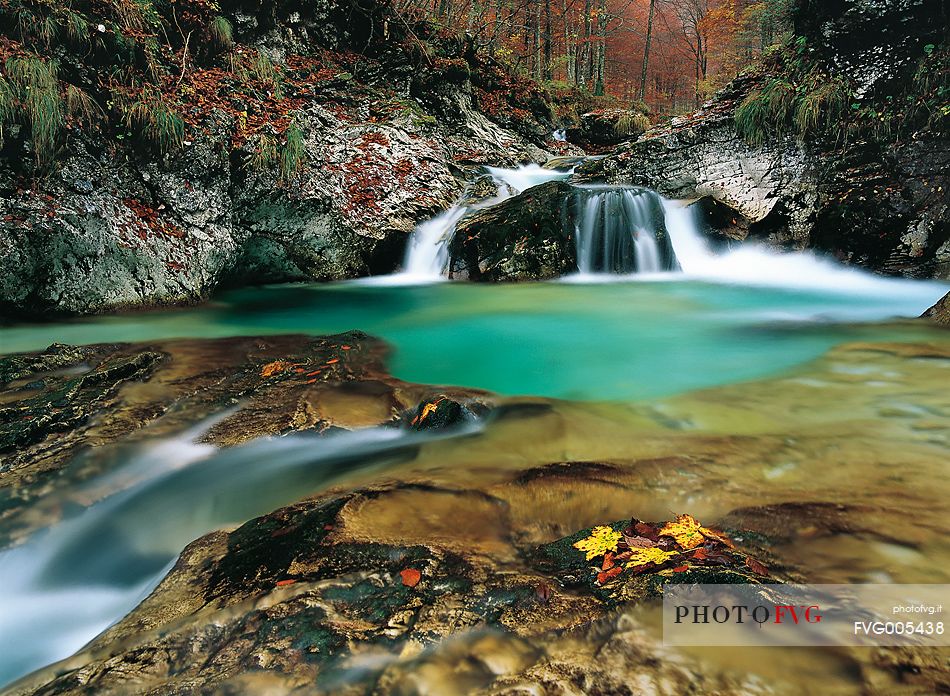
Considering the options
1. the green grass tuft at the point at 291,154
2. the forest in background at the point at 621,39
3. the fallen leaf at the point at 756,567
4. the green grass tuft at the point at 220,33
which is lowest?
the fallen leaf at the point at 756,567

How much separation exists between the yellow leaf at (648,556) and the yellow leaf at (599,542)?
0.08 metres

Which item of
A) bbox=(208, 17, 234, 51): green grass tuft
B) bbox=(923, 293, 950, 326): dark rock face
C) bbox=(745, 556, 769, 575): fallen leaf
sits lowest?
bbox=(745, 556, 769, 575): fallen leaf

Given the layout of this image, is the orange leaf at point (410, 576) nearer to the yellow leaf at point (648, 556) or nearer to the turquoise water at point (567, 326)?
the yellow leaf at point (648, 556)

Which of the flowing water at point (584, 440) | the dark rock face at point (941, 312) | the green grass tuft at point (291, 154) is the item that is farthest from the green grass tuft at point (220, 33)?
the dark rock face at point (941, 312)

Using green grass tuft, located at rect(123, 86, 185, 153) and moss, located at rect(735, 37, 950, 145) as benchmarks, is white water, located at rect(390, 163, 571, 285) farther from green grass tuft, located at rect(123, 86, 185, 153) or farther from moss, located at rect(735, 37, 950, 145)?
moss, located at rect(735, 37, 950, 145)

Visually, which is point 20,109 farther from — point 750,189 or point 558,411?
point 750,189

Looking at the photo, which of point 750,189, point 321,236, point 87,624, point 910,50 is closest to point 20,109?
point 321,236

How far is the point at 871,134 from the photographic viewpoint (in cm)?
816

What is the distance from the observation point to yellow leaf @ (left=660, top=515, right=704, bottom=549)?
5.41ft

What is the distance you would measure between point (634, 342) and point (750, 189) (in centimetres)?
578

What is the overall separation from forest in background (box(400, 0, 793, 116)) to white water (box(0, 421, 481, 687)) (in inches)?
452

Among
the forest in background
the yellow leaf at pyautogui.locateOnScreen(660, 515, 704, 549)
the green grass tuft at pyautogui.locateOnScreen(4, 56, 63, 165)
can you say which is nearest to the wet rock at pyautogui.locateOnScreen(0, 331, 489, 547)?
the yellow leaf at pyautogui.locateOnScreen(660, 515, 704, 549)

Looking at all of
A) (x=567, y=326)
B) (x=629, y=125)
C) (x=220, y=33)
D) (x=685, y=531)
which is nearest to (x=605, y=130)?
(x=629, y=125)

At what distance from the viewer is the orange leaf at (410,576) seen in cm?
157
